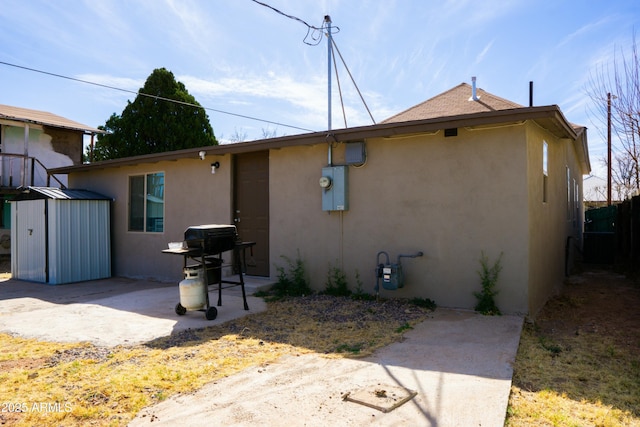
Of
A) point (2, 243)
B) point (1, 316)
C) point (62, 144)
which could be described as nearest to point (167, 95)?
point (62, 144)

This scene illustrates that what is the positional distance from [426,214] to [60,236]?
700 centimetres

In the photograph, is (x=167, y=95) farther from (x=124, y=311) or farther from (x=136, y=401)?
(x=136, y=401)

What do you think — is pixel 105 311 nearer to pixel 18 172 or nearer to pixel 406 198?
pixel 406 198

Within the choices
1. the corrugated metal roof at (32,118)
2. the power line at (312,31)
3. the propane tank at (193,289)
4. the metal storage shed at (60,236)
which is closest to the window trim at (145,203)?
the metal storage shed at (60,236)

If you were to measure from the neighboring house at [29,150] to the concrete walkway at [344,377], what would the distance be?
9.27m

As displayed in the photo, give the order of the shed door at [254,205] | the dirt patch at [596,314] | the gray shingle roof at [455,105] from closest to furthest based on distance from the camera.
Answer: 1. the dirt patch at [596,314]
2. the gray shingle roof at [455,105]
3. the shed door at [254,205]

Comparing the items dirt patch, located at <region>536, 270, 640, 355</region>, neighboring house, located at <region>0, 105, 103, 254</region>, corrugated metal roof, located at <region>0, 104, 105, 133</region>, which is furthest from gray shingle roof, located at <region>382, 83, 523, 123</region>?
corrugated metal roof, located at <region>0, 104, 105, 133</region>

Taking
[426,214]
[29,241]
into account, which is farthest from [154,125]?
[426,214]

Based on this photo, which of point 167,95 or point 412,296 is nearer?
point 412,296

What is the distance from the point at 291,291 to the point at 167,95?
15.2 m

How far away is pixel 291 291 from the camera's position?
6.60 metres

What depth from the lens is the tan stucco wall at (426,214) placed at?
523 centimetres

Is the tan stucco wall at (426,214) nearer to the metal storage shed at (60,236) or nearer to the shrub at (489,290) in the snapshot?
the shrub at (489,290)

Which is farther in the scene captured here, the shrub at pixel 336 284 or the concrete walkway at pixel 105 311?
the shrub at pixel 336 284
